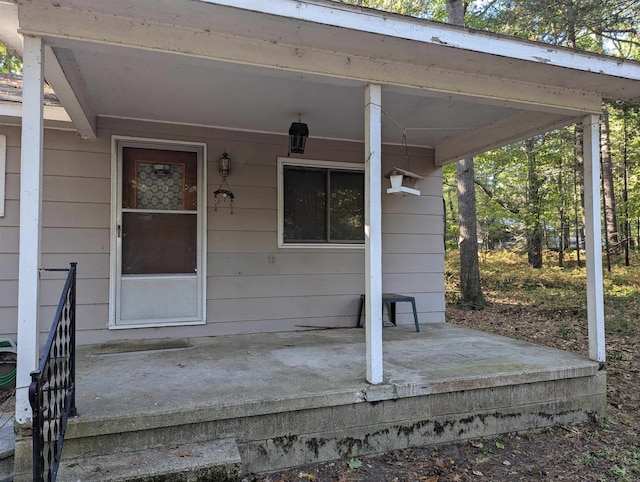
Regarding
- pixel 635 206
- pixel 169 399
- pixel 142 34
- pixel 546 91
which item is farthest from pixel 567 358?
pixel 635 206

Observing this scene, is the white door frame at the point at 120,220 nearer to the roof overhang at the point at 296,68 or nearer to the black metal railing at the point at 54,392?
the roof overhang at the point at 296,68

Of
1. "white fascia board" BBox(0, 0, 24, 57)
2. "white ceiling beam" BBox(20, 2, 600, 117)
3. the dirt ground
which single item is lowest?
the dirt ground

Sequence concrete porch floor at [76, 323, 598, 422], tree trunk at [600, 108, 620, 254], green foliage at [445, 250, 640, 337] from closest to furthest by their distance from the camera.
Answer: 1. concrete porch floor at [76, 323, 598, 422]
2. green foliage at [445, 250, 640, 337]
3. tree trunk at [600, 108, 620, 254]

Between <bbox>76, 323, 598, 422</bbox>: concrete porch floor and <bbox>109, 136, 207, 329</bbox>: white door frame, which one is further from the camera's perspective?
<bbox>109, 136, 207, 329</bbox>: white door frame

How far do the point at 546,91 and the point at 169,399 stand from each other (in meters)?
3.49

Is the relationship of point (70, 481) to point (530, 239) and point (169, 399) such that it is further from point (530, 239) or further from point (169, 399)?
point (530, 239)

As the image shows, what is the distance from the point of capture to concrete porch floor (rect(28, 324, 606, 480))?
232 cm

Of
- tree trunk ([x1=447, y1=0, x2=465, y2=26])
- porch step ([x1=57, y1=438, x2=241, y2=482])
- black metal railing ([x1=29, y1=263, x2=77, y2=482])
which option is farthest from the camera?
tree trunk ([x1=447, y1=0, x2=465, y2=26])

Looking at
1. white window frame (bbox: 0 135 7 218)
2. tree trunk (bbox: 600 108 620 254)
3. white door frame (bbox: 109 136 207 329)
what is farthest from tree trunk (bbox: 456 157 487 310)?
white window frame (bbox: 0 135 7 218)

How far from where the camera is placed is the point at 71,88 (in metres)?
2.96

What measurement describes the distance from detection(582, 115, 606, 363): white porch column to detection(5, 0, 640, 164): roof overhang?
22 centimetres

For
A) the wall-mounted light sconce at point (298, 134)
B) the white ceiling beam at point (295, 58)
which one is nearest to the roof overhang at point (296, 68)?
the white ceiling beam at point (295, 58)

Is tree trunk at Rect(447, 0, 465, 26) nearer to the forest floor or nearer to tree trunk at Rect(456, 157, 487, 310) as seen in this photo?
tree trunk at Rect(456, 157, 487, 310)

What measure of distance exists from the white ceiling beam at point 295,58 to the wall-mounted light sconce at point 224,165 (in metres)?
1.80
